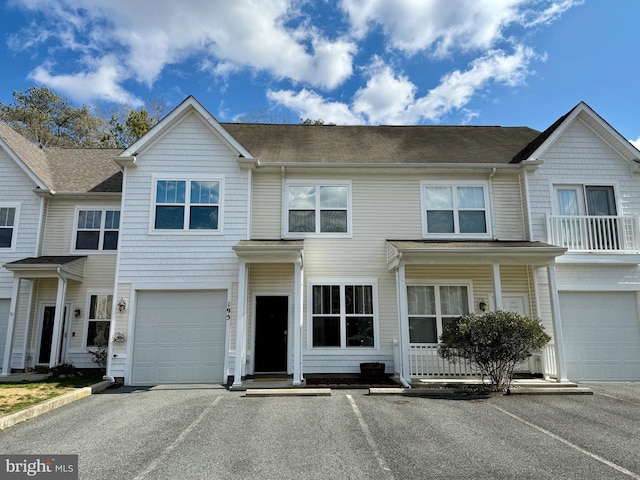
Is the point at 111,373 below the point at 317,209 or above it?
below

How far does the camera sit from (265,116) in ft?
112

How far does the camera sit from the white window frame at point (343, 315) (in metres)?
10.6

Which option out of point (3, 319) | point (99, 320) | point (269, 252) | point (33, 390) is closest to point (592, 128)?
point (269, 252)

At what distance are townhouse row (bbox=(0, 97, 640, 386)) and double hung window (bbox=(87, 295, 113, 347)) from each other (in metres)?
0.04

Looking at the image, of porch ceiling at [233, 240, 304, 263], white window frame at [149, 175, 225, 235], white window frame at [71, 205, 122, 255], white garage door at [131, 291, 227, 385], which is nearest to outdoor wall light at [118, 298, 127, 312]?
white garage door at [131, 291, 227, 385]

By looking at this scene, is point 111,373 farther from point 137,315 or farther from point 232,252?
point 232,252

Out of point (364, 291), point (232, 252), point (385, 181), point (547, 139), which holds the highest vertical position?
point (547, 139)

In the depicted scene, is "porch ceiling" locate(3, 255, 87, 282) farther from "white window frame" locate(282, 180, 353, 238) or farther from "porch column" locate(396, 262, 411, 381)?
"porch column" locate(396, 262, 411, 381)

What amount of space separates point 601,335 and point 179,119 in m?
13.7

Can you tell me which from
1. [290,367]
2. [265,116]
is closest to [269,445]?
[290,367]

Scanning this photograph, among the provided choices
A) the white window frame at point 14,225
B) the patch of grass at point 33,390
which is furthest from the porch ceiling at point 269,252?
the white window frame at point 14,225

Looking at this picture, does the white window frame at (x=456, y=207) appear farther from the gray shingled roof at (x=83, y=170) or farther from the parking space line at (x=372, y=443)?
the gray shingled roof at (x=83, y=170)

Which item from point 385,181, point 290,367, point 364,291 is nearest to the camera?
Result: point 290,367

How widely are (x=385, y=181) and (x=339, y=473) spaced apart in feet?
28.8
